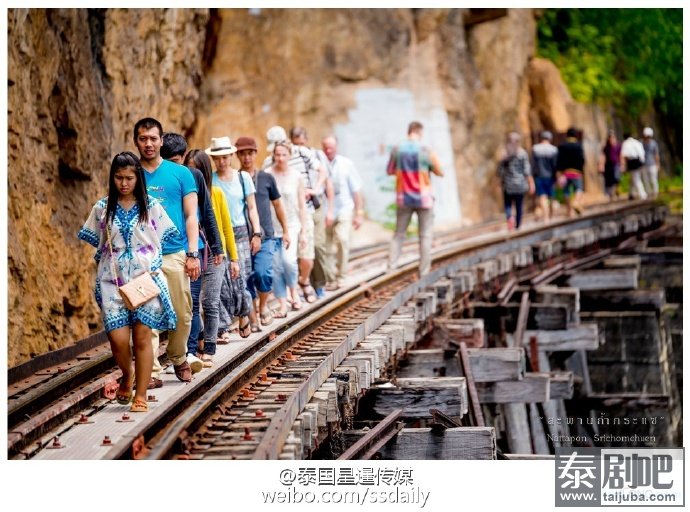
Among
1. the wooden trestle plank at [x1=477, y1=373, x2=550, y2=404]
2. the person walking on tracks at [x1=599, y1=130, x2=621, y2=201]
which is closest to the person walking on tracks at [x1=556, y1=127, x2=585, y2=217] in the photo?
the person walking on tracks at [x1=599, y1=130, x2=621, y2=201]

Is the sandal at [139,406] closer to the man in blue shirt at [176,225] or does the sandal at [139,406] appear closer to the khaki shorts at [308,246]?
the man in blue shirt at [176,225]

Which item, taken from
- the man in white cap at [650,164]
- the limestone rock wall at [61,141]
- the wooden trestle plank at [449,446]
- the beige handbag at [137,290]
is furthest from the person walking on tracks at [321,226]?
the man in white cap at [650,164]

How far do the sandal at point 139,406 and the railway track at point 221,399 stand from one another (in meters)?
0.05

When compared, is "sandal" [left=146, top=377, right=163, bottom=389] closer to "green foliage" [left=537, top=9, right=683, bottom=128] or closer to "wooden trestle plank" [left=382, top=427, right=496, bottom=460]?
"wooden trestle plank" [left=382, top=427, right=496, bottom=460]

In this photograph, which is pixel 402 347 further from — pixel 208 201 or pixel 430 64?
pixel 430 64

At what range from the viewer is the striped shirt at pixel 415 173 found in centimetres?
1343

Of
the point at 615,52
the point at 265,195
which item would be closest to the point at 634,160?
the point at 615,52

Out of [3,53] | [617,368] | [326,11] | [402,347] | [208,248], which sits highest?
[326,11]

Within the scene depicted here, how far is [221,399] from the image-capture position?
7977mm

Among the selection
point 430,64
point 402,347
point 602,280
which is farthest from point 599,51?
point 402,347

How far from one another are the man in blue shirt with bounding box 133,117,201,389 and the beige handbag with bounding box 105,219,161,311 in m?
0.43

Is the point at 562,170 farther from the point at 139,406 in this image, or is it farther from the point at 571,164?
the point at 139,406
